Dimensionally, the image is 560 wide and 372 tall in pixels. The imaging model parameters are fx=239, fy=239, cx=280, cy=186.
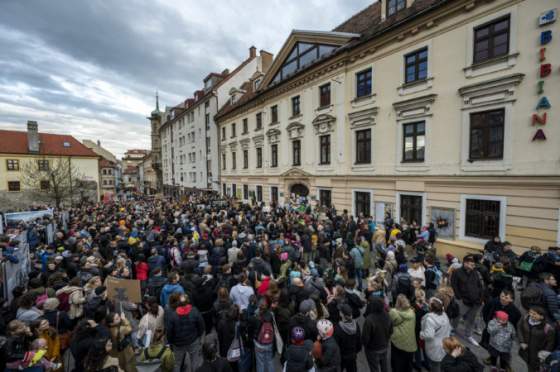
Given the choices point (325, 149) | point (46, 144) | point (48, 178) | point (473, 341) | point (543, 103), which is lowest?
point (473, 341)

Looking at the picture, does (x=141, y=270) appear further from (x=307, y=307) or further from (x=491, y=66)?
(x=491, y=66)

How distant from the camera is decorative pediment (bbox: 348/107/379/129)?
42.2ft

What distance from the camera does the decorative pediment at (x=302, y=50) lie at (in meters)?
14.7

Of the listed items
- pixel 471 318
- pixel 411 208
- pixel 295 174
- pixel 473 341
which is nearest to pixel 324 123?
pixel 295 174

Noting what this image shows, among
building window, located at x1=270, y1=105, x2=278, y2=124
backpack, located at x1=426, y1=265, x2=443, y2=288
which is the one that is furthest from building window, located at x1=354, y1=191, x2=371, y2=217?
building window, located at x1=270, y1=105, x2=278, y2=124

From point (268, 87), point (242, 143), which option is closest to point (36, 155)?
point (242, 143)

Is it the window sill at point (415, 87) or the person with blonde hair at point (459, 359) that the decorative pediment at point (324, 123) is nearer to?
the window sill at point (415, 87)

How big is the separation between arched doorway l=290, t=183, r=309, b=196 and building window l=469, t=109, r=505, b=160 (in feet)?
32.7

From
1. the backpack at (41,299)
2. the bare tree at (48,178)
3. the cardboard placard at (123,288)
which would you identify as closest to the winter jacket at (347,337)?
the cardboard placard at (123,288)

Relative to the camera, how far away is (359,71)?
1359 centimetres

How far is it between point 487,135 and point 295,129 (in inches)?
438

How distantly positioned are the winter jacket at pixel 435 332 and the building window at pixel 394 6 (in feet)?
48.1

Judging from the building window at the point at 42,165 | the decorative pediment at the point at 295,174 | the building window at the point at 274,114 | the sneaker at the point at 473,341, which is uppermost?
the building window at the point at 274,114

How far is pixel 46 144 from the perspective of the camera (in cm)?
3250
